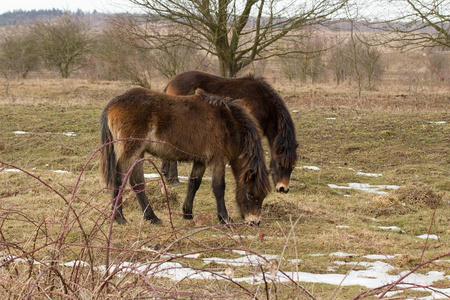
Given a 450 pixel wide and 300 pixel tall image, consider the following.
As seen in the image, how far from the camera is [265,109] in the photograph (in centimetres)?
763

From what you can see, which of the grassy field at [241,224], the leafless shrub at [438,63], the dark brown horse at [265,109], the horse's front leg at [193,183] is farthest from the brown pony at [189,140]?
the leafless shrub at [438,63]

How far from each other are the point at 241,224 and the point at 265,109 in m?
5.33

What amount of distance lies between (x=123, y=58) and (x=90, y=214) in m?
14.3

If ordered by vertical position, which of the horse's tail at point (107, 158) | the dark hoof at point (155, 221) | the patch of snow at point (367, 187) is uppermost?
the horse's tail at point (107, 158)

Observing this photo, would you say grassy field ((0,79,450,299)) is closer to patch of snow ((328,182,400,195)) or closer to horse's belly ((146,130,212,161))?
patch of snow ((328,182,400,195))

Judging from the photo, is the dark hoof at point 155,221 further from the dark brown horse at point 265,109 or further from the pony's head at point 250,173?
the dark brown horse at point 265,109

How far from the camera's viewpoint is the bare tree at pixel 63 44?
34469 millimetres

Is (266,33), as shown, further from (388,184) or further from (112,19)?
(388,184)

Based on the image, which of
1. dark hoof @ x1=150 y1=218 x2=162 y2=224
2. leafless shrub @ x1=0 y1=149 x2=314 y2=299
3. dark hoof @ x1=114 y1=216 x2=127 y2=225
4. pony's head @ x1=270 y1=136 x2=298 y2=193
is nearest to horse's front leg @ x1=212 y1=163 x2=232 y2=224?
dark hoof @ x1=150 y1=218 x2=162 y2=224

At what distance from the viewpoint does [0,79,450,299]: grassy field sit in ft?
8.17

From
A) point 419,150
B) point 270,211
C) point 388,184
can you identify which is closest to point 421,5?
point 419,150

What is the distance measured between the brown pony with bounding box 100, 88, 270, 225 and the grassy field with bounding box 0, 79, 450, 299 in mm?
339

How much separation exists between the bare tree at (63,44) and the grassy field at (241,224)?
21063mm

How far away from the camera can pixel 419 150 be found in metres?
10.1
